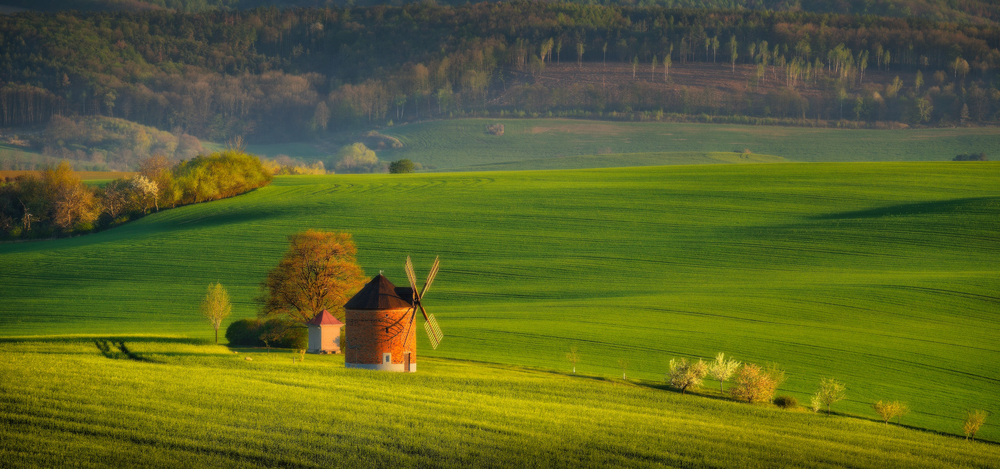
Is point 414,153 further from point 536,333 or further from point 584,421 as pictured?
point 584,421

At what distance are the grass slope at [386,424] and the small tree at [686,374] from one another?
123 centimetres

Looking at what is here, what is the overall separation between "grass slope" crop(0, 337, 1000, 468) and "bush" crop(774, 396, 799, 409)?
127cm

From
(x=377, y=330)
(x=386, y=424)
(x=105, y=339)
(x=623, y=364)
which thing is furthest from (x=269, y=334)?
(x=386, y=424)

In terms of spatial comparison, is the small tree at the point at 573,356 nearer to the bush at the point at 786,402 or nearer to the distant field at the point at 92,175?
the bush at the point at 786,402

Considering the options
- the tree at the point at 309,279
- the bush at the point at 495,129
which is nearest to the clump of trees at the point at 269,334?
the tree at the point at 309,279

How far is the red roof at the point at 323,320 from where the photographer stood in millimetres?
44844

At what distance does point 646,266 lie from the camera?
206 feet

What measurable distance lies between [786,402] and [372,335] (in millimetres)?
16924

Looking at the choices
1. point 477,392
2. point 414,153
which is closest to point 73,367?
point 477,392

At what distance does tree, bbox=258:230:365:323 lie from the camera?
152ft

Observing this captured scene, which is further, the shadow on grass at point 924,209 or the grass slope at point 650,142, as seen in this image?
the grass slope at point 650,142

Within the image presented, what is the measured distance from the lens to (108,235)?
82.2 meters

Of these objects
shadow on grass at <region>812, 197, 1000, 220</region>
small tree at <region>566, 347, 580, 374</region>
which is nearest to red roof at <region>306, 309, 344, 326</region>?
small tree at <region>566, 347, 580, 374</region>

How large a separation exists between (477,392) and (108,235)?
59.1 m
